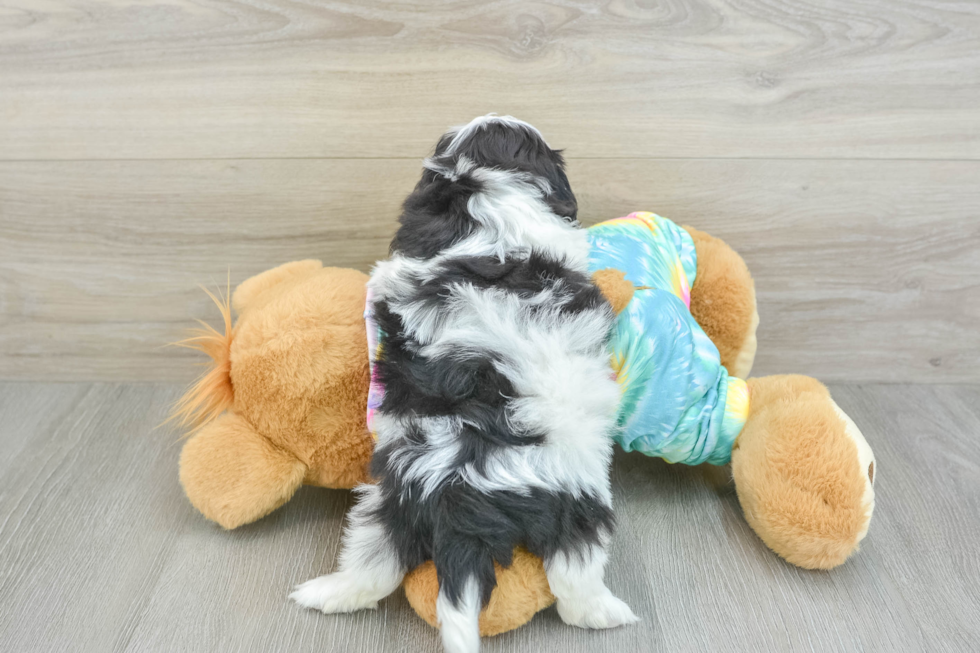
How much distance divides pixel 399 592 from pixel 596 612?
228 millimetres

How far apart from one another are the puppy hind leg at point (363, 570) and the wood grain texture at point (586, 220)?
1.64ft

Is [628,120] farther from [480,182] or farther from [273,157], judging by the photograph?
[273,157]

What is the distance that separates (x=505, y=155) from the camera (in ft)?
2.58

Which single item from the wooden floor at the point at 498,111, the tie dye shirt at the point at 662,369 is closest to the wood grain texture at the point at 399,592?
the tie dye shirt at the point at 662,369

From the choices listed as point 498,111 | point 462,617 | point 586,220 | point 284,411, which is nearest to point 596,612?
point 462,617

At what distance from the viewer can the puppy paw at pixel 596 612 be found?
703 millimetres

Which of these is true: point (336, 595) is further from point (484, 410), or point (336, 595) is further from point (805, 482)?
point (805, 482)

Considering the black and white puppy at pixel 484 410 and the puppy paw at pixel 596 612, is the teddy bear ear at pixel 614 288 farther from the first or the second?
the puppy paw at pixel 596 612

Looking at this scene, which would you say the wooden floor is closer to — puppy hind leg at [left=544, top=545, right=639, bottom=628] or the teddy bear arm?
the teddy bear arm

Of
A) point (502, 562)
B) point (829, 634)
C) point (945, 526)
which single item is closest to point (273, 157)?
point (502, 562)

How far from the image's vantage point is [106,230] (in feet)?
3.61

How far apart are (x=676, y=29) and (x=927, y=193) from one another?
1.56ft

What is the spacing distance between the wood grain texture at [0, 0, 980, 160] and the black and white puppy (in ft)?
0.89

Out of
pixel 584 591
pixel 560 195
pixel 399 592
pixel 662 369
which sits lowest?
pixel 399 592
